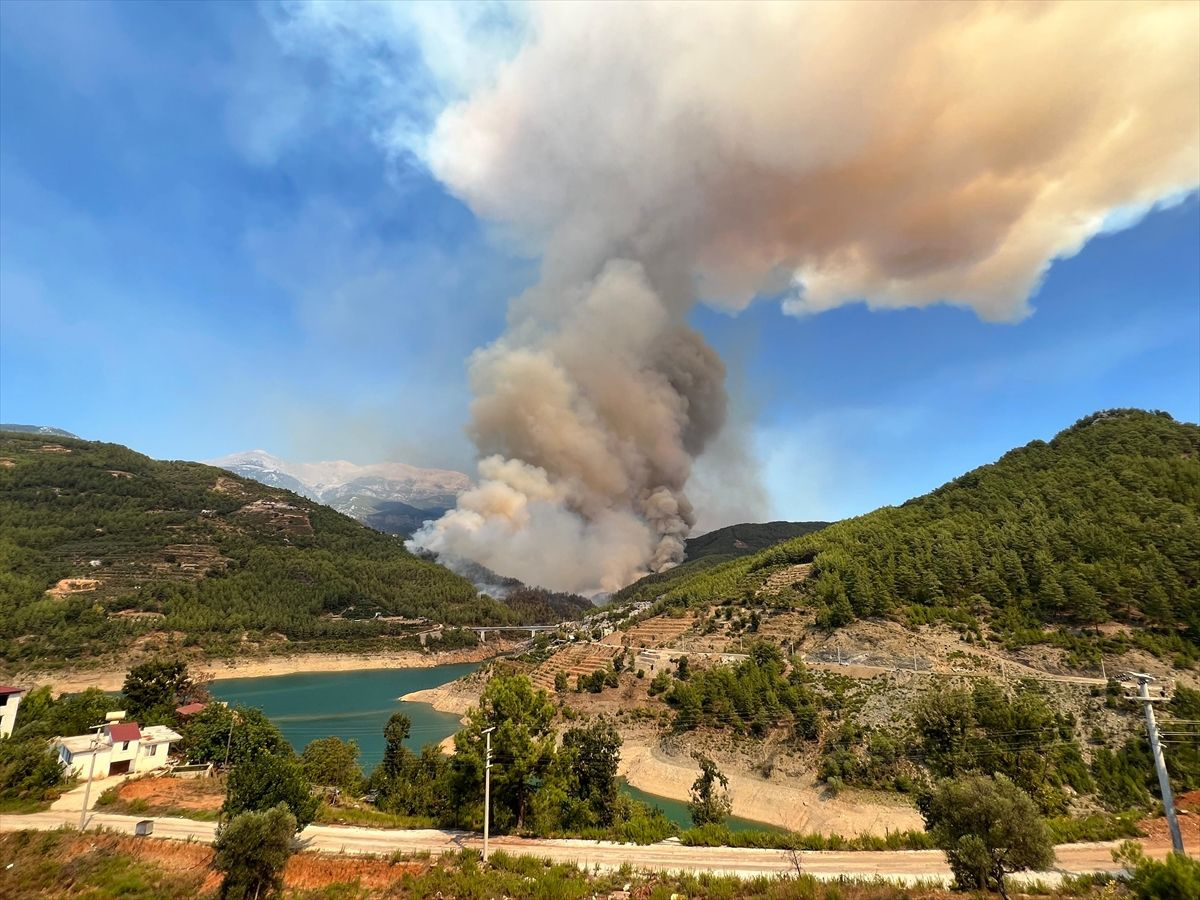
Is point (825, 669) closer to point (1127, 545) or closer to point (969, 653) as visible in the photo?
point (969, 653)

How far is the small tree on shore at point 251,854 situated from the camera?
13344 mm

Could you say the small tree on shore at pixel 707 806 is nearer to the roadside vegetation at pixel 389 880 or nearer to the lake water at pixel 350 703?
the roadside vegetation at pixel 389 880

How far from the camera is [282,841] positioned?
1374cm

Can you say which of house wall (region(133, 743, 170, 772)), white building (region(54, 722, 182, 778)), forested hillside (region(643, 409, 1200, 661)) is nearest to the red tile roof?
white building (region(54, 722, 182, 778))

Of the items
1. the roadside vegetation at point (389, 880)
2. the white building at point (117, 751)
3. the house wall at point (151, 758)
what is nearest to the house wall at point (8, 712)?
the white building at point (117, 751)

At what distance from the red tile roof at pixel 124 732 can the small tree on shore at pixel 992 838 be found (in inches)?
1578

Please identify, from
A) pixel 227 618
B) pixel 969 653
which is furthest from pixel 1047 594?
pixel 227 618

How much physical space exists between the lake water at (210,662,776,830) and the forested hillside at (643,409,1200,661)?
27405 millimetres

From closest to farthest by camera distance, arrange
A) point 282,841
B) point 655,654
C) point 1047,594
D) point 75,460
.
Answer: point 282,841 → point 1047,594 → point 655,654 → point 75,460

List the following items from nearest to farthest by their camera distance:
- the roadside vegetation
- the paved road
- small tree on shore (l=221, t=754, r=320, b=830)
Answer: the roadside vegetation < the paved road < small tree on shore (l=221, t=754, r=320, b=830)

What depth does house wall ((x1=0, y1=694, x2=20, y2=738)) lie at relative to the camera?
34.4 meters

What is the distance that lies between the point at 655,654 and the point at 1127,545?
4323 cm

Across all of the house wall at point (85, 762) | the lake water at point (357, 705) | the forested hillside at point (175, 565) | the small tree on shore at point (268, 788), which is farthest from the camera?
the forested hillside at point (175, 565)

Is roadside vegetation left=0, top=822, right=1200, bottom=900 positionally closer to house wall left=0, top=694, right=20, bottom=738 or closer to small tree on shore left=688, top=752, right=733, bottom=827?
small tree on shore left=688, top=752, right=733, bottom=827
